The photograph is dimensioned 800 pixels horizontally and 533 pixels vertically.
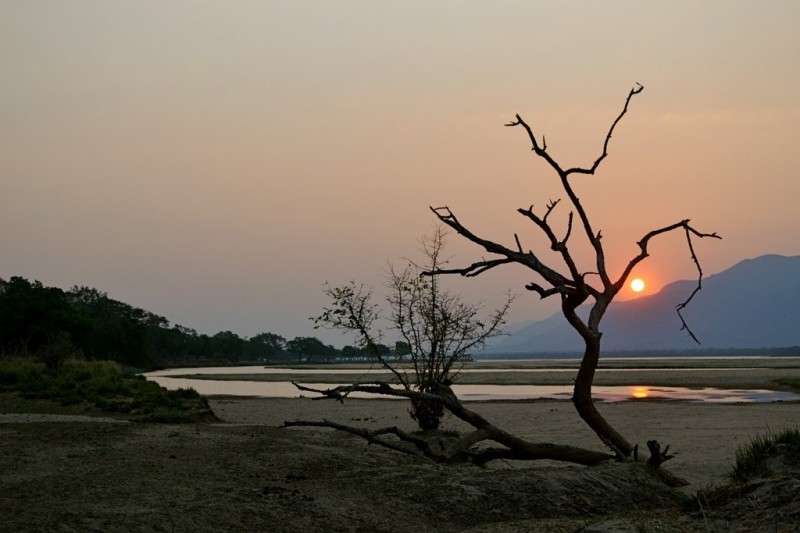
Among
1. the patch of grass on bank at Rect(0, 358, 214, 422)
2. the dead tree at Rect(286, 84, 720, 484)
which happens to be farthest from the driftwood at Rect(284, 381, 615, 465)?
the patch of grass on bank at Rect(0, 358, 214, 422)

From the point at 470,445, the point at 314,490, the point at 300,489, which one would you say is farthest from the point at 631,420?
the point at 300,489

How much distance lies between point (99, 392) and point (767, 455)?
2393 cm

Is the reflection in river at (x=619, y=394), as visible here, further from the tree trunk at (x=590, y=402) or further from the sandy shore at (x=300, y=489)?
the tree trunk at (x=590, y=402)

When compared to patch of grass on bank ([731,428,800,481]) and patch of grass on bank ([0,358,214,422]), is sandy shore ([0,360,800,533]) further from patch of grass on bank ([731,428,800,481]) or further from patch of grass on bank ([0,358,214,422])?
patch of grass on bank ([0,358,214,422])

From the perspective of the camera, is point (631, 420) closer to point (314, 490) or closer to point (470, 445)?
point (470, 445)

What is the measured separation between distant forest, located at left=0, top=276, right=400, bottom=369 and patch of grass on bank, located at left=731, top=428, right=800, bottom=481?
959 cm

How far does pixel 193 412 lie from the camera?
2306 centimetres

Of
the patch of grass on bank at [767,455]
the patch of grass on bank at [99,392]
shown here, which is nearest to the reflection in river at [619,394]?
the patch of grass on bank at [99,392]

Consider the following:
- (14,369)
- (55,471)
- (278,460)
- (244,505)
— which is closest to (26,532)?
(244,505)

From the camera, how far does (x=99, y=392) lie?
29.0m

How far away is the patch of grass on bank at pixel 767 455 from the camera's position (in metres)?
10.8

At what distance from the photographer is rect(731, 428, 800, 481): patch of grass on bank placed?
10.8 m

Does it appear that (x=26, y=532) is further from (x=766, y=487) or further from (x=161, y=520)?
(x=766, y=487)

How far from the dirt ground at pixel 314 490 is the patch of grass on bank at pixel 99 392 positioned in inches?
Answer: 258
